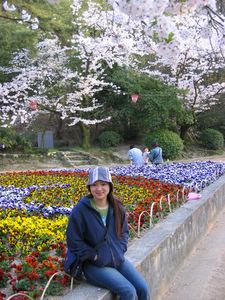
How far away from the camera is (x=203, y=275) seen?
6145mm

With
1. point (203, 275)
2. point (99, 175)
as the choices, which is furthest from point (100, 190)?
point (203, 275)

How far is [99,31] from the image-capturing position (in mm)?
22203

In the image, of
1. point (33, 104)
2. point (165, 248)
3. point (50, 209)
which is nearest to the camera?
point (165, 248)

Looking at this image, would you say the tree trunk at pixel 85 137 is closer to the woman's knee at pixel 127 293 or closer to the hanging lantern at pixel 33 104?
the hanging lantern at pixel 33 104

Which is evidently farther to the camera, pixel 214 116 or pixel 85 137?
pixel 214 116

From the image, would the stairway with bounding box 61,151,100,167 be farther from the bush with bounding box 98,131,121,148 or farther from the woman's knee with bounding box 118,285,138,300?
the woman's knee with bounding box 118,285,138,300

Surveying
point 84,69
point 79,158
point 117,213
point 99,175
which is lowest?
point 79,158

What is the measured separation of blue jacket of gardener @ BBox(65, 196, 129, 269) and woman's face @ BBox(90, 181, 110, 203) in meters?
0.09

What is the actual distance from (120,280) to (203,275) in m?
2.59

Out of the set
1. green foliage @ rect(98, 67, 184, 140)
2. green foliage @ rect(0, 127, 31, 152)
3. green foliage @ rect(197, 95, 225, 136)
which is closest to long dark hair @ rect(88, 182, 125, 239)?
green foliage @ rect(0, 127, 31, 152)

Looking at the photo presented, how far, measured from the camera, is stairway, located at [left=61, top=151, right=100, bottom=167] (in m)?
20.6

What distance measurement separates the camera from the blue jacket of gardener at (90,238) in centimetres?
385

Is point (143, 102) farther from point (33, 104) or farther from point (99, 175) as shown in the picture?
point (99, 175)

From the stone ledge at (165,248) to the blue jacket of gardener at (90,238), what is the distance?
262 mm
